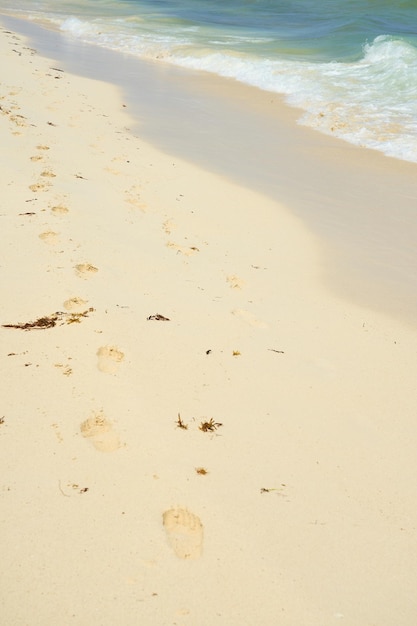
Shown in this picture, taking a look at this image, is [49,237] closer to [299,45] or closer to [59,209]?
[59,209]

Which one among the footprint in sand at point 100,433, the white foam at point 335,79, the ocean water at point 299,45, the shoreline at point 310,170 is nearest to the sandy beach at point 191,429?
the footprint in sand at point 100,433

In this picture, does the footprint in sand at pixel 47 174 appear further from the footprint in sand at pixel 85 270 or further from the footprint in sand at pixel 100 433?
the footprint in sand at pixel 100 433

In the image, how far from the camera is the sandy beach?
1850 mm

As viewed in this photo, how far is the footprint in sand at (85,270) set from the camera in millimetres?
3459

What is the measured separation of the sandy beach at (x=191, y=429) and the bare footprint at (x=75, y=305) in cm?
4

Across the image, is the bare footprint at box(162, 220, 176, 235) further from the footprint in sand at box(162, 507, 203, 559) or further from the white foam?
the white foam

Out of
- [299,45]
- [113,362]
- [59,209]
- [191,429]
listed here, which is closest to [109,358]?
[113,362]

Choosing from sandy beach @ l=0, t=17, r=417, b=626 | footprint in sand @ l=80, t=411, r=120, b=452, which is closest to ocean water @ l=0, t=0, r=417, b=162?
sandy beach @ l=0, t=17, r=417, b=626

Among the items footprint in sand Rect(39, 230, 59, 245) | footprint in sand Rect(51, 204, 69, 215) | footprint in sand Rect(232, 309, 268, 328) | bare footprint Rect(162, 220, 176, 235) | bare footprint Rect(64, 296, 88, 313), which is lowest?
footprint in sand Rect(232, 309, 268, 328)

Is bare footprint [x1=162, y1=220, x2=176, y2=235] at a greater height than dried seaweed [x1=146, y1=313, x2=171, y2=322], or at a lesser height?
greater

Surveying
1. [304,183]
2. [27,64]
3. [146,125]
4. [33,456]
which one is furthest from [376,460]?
[27,64]

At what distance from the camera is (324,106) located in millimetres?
8930

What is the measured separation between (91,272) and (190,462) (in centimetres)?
166

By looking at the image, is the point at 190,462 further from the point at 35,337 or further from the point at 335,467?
the point at 35,337
